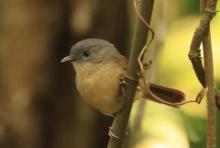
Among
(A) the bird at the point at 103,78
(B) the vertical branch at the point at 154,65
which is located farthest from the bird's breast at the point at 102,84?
(B) the vertical branch at the point at 154,65

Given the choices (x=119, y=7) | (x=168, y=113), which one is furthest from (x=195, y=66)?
(x=119, y=7)

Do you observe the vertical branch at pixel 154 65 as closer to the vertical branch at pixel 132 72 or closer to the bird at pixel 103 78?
the bird at pixel 103 78

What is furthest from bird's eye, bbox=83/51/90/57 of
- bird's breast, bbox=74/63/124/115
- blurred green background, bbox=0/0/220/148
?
blurred green background, bbox=0/0/220/148

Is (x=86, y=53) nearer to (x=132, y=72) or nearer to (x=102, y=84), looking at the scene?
(x=102, y=84)

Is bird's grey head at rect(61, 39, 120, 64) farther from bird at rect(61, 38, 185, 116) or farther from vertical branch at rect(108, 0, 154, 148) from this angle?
vertical branch at rect(108, 0, 154, 148)

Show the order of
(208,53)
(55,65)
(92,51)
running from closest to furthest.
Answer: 1. (208,53)
2. (92,51)
3. (55,65)

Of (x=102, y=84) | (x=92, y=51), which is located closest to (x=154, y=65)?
(x=92, y=51)
